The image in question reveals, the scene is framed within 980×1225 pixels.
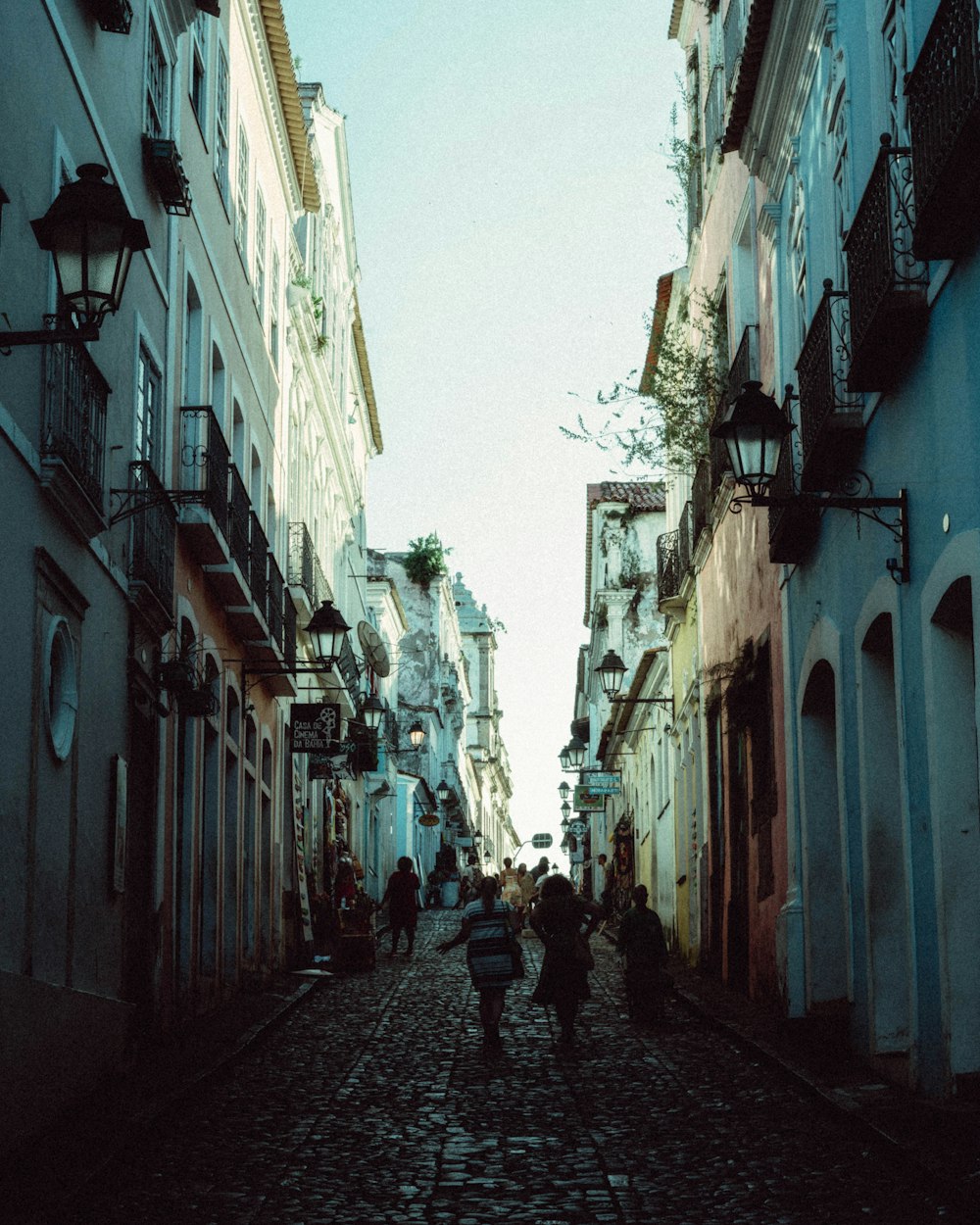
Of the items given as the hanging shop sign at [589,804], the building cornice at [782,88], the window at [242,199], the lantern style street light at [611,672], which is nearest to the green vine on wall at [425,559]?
the hanging shop sign at [589,804]

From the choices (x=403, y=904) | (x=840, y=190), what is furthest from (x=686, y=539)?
(x=840, y=190)

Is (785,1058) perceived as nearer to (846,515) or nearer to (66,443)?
(846,515)

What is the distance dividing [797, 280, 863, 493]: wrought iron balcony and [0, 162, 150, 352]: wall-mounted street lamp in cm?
563

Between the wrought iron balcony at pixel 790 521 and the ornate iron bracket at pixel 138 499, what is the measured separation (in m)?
4.61

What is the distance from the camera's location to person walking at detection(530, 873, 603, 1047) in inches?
596

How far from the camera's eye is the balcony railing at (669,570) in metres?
25.7

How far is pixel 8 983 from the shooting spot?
881 centimetres

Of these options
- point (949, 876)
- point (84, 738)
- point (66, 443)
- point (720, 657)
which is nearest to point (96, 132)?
point (66, 443)

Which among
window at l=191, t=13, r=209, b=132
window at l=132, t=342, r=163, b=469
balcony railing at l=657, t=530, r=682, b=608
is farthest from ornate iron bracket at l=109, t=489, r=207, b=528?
balcony railing at l=657, t=530, r=682, b=608

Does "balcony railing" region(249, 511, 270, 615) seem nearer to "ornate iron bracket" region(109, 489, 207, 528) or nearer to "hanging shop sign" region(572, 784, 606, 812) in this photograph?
"ornate iron bracket" region(109, 489, 207, 528)

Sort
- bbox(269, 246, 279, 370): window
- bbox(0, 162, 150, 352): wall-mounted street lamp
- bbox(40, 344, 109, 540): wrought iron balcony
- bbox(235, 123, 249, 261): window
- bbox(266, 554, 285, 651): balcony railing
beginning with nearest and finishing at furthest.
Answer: bbox(0, 162, 150, 352): wall-mounted street lamp, bbox(40, 344, 109, 540): wrought iron balcony, bbox(235, 123, 249, 261): window, bbox(266, 554, 285, 651): balcony railing, bbox(269, 246, 279, 370): window

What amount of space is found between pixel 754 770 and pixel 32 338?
11.6m

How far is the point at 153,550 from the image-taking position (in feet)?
49.0

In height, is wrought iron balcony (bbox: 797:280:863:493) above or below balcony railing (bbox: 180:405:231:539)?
below
